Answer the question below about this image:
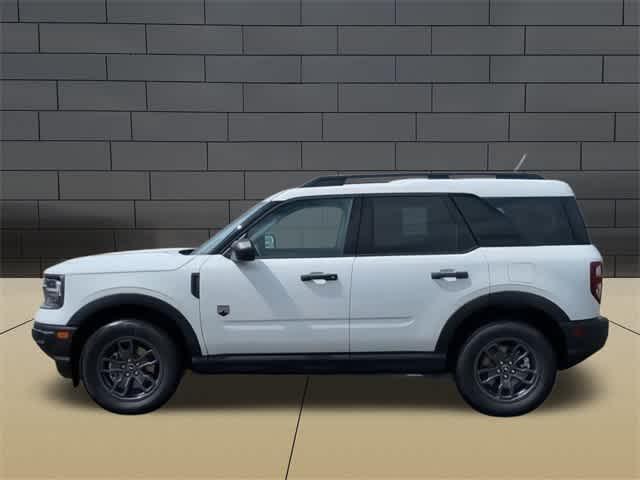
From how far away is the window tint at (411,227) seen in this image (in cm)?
432

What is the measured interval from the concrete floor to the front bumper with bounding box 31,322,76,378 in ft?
1.27

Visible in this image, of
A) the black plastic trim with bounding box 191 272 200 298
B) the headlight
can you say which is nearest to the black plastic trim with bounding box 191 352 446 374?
the black plastic trim with bounding box 191 272 200 298

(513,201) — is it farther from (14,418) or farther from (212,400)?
(14,418)

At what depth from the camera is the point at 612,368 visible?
17.9ft

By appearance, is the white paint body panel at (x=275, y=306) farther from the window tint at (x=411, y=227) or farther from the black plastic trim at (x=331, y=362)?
the window tint at (x=411, y=227)

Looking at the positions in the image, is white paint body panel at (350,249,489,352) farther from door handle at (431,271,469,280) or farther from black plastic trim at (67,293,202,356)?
black plastic trim at (67,293,202,356)

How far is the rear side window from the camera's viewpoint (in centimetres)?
433

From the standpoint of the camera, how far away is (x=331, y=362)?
427cm

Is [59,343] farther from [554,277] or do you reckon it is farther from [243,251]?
[554,277]
